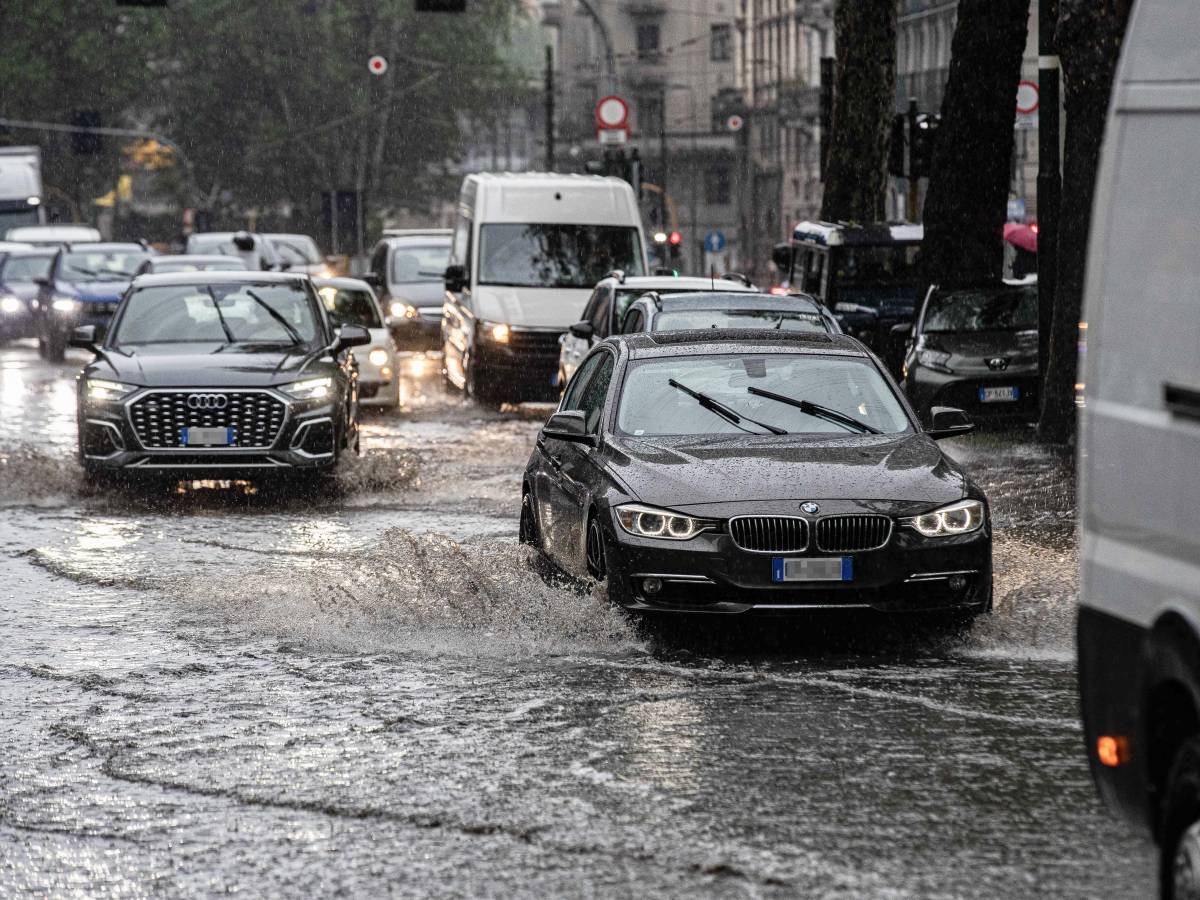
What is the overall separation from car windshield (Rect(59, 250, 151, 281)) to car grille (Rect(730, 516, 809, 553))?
30.1 m

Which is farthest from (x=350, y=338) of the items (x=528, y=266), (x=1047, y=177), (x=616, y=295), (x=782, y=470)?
(x=528, y=266)

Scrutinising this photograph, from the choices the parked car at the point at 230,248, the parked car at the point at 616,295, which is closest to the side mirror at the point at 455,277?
the parked car at the point at 616,295

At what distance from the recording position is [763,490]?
1016cm

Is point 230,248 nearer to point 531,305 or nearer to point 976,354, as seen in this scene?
point 531,305

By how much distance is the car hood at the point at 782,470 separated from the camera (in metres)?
10.1

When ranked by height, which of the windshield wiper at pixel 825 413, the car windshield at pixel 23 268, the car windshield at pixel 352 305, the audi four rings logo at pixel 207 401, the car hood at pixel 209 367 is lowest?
the car windshield at pixel 23 268

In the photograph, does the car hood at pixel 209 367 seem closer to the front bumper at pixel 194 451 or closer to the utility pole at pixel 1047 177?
the front bumper at pixel 194 451

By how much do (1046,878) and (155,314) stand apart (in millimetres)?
13393

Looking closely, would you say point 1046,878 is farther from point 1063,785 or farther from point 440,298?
point 440,298

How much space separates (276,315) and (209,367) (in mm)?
1517

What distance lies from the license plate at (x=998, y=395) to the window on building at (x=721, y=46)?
95904 mm

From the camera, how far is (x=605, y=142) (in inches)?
1594

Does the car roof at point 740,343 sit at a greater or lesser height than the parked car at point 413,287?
greater

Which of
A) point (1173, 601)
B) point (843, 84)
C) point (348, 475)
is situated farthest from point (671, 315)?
point (1173, 601)
